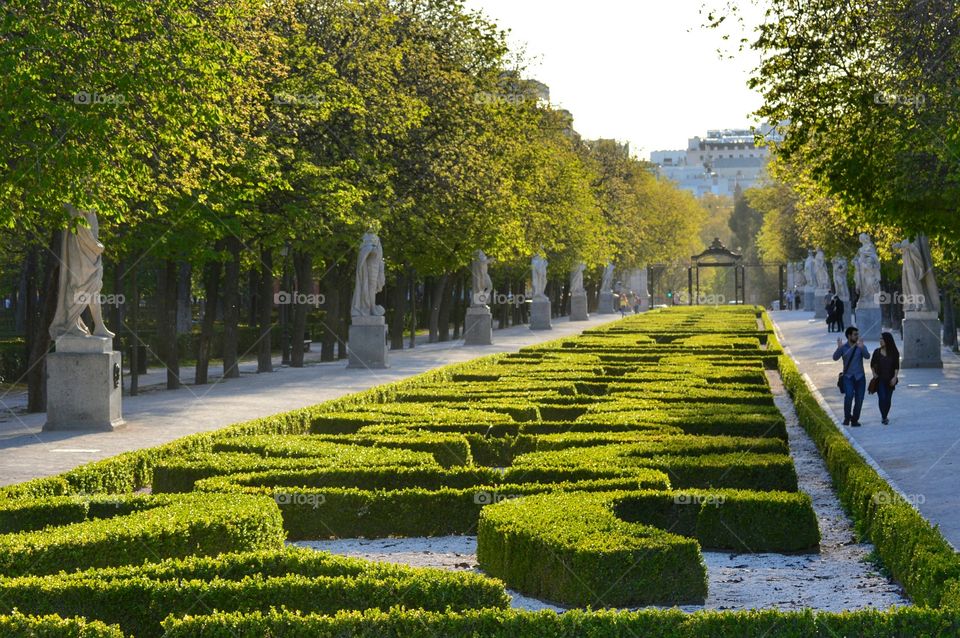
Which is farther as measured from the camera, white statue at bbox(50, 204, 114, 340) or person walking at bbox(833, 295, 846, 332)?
person walking at bbox(833, 295, 846, 332)

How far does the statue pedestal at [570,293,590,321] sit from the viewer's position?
69.9m

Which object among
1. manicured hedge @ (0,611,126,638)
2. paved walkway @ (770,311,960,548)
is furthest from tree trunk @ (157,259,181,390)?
manicured hedge @ (0,611,126,638)

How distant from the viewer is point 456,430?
1647 cm

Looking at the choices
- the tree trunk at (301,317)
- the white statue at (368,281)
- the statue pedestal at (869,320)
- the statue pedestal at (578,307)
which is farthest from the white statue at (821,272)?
the white statue at (368,281)

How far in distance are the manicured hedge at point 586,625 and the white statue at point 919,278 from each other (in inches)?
1001

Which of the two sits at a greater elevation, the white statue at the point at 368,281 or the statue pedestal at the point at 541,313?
the white statue at the point at 368,281

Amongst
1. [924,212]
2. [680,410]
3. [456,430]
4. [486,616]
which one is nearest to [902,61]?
[924,212]

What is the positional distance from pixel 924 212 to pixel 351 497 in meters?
12.7

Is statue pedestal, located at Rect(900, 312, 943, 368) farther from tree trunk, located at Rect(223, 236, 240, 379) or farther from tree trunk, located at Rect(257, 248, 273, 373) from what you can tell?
tree trunk, located at Rect(223, 236, 240, 379)

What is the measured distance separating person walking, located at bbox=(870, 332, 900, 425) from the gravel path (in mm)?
7058

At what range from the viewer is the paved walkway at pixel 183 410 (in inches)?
651

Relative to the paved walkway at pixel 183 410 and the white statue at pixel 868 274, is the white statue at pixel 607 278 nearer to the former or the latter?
the white statue at pixel 868 274

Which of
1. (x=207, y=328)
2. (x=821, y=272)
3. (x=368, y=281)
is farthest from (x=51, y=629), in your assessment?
(x=821, y=272)

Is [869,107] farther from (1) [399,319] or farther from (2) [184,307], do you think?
(2) [184,307]
